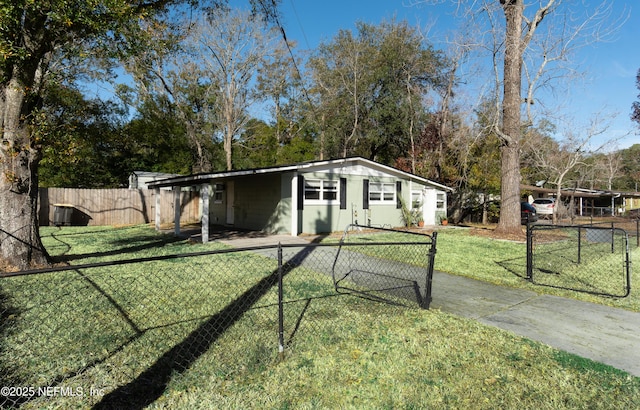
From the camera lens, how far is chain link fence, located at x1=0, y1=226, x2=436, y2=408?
2.64 meters

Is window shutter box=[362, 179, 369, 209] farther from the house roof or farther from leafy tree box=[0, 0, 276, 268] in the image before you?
leafy tree box=[0, 0, 276, 268]

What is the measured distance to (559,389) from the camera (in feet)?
8.60

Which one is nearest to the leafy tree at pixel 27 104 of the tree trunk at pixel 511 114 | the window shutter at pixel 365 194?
the window shutter at pixel 365 194

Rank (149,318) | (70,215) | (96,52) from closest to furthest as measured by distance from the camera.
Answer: (149,318)
(96,52)
(70,215)

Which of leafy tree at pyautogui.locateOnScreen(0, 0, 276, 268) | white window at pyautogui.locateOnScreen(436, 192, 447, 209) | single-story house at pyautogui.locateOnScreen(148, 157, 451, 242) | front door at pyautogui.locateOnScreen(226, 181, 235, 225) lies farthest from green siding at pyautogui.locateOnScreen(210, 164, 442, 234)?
leafy tree at pyautogui.locateOnScreen(0, 0, 276, 268)

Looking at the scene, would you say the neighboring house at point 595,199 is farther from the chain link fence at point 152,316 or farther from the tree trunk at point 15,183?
the tree trunk at point 15,183

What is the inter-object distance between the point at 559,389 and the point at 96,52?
342 inches

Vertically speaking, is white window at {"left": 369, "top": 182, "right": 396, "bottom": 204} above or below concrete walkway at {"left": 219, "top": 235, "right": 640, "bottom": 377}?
above

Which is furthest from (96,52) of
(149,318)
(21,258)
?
(149,318)

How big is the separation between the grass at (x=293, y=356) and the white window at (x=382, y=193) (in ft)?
33.5

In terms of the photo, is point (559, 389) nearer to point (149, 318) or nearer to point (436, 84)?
point (149, 318)

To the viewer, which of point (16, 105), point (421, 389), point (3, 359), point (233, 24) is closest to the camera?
point (421, 389)

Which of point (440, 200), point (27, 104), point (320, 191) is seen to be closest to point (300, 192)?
point (320, 191)

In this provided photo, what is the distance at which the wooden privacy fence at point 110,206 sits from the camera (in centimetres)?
1523
